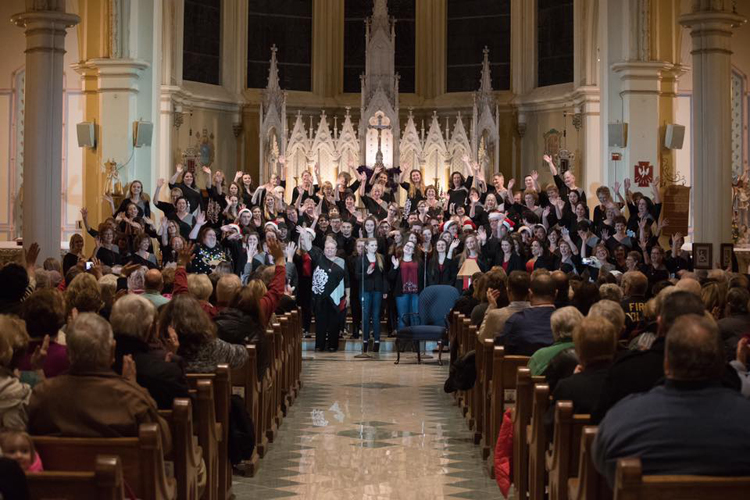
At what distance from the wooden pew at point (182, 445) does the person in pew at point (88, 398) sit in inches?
17.5

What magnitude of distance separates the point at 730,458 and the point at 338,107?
2017 centimetres

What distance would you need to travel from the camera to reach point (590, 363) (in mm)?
5246

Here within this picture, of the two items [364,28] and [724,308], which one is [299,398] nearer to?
[724,308]

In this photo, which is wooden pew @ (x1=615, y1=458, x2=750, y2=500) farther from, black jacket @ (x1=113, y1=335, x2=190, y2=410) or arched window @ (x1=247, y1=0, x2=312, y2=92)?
arched window @ (x1=247, y1=0, x2=312, y2=92)

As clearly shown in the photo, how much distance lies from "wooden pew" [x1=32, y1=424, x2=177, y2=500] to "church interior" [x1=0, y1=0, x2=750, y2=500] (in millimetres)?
10

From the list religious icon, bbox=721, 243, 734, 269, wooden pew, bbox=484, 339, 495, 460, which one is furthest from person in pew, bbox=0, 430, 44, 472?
religious icon, bbox=721, 243, 734, 269

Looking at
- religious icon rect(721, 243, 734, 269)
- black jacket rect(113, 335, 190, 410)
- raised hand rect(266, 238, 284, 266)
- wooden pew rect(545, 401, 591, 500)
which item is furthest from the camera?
religious icon rect(721, 243, 734, 269)

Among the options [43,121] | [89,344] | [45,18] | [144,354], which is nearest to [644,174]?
[43,121]

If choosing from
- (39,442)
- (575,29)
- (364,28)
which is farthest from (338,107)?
(39,442)

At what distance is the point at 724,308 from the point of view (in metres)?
7.40

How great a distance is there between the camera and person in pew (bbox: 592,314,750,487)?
3697mm

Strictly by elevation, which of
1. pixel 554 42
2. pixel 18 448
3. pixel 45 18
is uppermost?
pixel 554 42

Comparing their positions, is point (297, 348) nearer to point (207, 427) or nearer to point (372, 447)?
point (372, 447)

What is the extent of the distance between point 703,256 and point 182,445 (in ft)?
29.2
